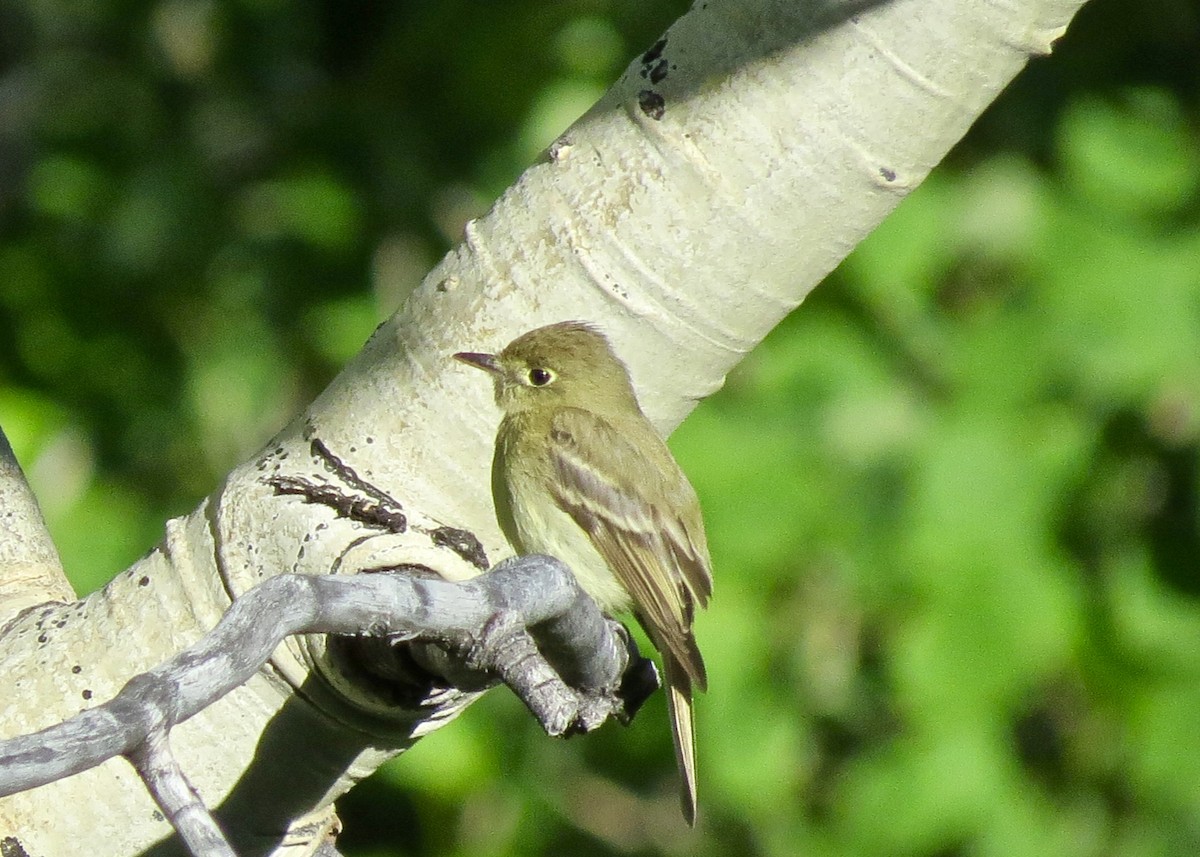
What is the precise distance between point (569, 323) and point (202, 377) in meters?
3.14

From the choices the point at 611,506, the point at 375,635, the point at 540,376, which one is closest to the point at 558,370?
the point at 540,376

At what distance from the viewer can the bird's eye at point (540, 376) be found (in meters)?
3.51

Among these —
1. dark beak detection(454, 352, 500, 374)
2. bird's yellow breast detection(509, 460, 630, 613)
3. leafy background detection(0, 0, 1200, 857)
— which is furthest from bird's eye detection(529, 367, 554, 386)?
dark beak detection(454, 352, 500, 374)

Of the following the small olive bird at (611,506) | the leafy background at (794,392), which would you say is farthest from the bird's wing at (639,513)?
the leafy background at (794,392)

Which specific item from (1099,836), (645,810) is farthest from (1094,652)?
(645,810)

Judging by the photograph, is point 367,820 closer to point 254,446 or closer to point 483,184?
point 254,446

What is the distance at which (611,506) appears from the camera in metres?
3.90

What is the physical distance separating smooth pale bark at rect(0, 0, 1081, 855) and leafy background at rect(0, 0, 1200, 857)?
175 cm

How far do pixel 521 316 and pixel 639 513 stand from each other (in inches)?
59.6

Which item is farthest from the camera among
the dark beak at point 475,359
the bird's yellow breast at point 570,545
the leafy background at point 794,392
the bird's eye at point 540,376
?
the leafy background at point 794,392

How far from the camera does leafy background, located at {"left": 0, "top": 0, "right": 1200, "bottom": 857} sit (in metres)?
4.08

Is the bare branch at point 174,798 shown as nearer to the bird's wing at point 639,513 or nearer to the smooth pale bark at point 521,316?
the smooth pale bark at point 521,316

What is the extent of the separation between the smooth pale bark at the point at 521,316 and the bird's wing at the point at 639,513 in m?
1.26

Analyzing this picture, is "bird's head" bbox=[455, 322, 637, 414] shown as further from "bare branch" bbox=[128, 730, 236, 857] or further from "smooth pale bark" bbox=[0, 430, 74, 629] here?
"bare branch" bbox=[128, 730, 236, 857]
